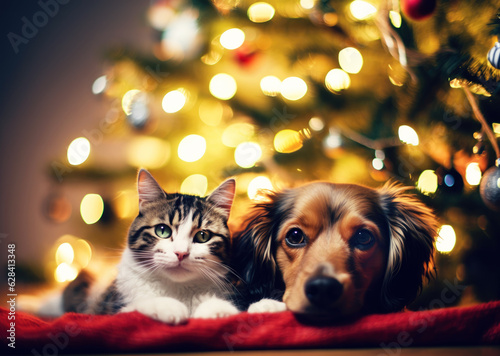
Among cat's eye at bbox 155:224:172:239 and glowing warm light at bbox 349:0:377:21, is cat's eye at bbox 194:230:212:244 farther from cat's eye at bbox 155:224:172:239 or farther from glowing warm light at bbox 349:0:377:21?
glowing warm light at bbox 349:0:377:21

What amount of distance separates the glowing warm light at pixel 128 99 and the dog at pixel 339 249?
0.70 metres

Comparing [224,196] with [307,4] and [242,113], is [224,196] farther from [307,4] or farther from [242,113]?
[307,4]

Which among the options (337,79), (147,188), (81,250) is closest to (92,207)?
(81,250)

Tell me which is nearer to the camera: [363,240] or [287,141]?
[363,240]

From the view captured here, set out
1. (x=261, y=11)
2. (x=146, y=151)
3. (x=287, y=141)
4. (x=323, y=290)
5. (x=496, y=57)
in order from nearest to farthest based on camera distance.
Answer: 1. (x=323, y=290)
2. (x=496, y=57)
3. (x=287, y=141)
4. (x=261, y=11)
5. (x=146, y=151)

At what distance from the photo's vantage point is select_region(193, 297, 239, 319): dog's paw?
0.61m

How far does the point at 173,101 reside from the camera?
1267 mm

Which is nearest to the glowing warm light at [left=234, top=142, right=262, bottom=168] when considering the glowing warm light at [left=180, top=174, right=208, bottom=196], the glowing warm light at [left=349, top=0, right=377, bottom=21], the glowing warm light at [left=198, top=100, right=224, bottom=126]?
the glowing warm light at [left=180, top=174, right=208, bottom=196]

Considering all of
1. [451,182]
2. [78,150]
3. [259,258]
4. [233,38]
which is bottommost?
[259,258]

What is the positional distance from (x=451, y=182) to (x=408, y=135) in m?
0.18

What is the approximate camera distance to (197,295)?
64cm

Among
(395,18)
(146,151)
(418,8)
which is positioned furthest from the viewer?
(146,151)

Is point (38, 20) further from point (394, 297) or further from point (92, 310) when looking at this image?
point (394, 297)

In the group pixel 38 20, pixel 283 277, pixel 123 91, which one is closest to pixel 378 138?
pixel 283 277
